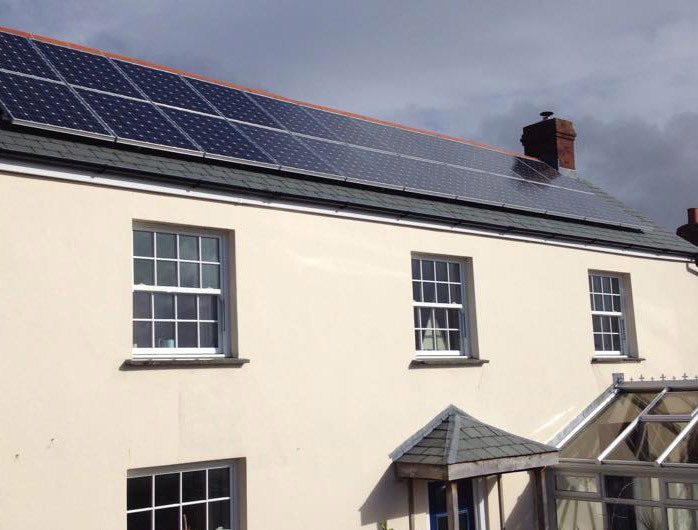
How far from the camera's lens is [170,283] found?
1023cm

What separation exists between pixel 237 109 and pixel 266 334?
428 cm

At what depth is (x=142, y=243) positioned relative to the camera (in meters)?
10.1

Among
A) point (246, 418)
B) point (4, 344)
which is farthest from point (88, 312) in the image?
point (246, 418)

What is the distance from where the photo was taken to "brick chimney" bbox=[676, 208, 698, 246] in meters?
25.4

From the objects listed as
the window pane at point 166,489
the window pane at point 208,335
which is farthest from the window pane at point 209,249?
the window pane at point 166,489

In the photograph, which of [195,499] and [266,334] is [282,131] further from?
[195,499]

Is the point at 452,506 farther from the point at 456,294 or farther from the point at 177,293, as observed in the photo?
the point at 177,293

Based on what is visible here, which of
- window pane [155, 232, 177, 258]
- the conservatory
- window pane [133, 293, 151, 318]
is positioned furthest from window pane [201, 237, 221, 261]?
the conservatory

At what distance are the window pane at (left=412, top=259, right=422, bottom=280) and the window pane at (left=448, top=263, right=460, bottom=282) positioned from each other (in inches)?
A: 27.2

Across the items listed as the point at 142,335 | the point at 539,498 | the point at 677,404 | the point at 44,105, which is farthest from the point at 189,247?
the point at 677,404

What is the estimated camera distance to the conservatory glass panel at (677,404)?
14.2 metres

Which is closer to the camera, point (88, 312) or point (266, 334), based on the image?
point (88, 312)

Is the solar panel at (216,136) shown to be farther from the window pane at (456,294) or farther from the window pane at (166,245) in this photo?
the window pane at (456,294)

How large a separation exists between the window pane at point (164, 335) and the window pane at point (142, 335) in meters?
0.09
